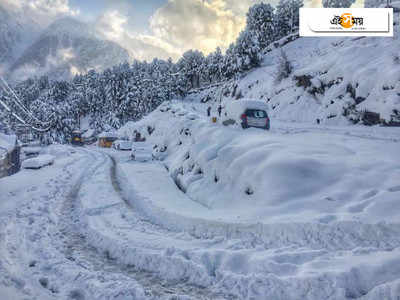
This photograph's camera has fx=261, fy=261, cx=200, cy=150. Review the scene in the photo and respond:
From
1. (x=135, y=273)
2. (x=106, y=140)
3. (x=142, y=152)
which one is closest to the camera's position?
(x=135, y=273)

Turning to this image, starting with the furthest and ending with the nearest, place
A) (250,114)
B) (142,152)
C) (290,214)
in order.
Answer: (142,152) → (250,114) → (290,214)

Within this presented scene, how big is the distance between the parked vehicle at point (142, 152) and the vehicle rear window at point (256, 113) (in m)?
9.74

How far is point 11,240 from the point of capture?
6.53 metres

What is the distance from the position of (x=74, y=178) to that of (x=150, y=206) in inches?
347

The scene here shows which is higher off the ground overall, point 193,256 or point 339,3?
point 339,3

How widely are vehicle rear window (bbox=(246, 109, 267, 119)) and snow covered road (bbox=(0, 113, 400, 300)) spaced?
33.1 ft

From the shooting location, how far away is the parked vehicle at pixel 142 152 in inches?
895

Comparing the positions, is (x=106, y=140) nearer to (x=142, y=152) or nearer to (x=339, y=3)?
(x=142, y=152)

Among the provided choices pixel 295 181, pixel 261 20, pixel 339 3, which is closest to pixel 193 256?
pixel 295 181

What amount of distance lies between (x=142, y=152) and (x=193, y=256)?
60.3 feet

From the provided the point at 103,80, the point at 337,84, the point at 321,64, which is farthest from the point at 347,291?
the point at 103,80

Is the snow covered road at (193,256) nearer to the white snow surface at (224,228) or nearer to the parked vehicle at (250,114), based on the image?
the white snow surface at (224,228)

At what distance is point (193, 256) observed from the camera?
17.7 feet

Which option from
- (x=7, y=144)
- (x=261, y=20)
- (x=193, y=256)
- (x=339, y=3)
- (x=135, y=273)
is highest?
(x=339, y=3)
